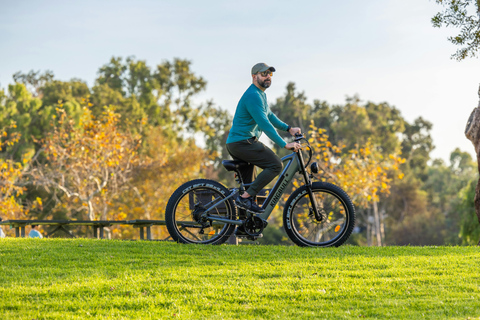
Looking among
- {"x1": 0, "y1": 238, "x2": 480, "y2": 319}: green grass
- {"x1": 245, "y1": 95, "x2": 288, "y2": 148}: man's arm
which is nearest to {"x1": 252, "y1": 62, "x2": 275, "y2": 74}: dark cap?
{"x1": 245, "y1": 95, "x2": 288, "y2": 148}: man's arm

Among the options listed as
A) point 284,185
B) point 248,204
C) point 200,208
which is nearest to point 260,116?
point 284,185

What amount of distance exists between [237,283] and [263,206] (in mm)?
2088

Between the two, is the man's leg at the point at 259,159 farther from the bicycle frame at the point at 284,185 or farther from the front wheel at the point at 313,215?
the front wheel at the point at 313,215

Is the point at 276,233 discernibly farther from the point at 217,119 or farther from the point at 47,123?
the point at 47,123

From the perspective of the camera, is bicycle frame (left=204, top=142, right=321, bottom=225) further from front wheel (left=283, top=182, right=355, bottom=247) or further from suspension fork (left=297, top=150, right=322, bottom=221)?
front wheel (left=283, top=182, right=355, bottom=247)

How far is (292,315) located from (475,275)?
97.9 inches

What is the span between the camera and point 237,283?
5.99 meters

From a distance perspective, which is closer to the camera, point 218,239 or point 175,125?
point 218,239

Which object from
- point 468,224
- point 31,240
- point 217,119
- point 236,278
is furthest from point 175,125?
point 236,278

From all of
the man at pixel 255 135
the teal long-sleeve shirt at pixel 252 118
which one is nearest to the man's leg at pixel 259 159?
the man at pixel 255 135

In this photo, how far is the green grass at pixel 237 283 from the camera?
5.18m

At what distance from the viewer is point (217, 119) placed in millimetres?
45812

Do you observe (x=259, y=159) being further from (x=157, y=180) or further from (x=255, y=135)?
(x=157, y=180)

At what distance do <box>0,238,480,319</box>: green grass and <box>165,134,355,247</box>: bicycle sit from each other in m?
0.28
